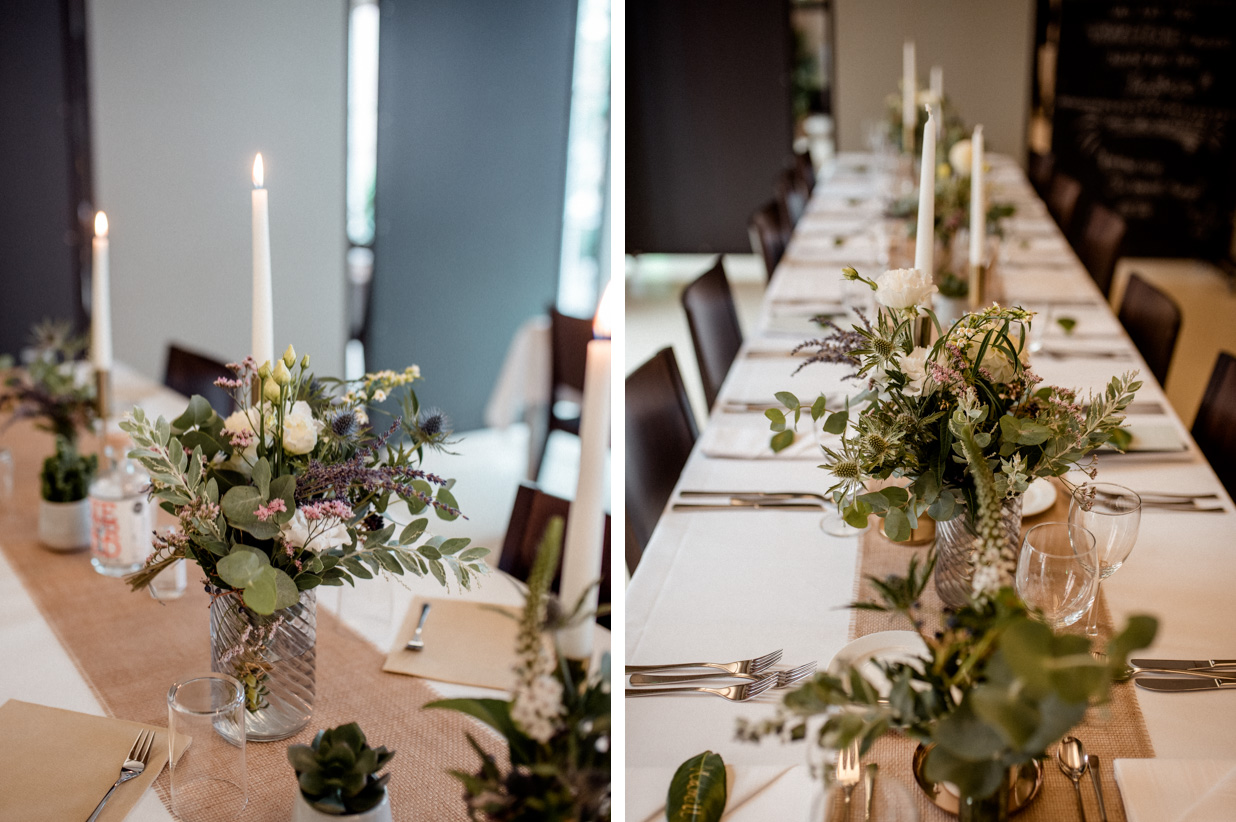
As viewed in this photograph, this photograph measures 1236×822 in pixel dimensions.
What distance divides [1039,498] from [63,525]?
58.2 inches

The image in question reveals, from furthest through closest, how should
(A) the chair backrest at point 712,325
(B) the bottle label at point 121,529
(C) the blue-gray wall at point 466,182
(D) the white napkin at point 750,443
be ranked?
1. (C) the blue-gray wall at point 466,182
2. (A) the chair backrest at point 712,325
3. (D) the white napkin at point 750,443
4. (B) the bottle label at point 121,529

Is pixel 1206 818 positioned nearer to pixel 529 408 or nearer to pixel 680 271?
pixel 529 408

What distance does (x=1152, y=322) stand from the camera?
2502 mm

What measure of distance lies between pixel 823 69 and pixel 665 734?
7782mm

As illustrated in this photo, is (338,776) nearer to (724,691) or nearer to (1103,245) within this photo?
(724,691)

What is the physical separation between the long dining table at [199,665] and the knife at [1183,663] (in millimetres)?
619

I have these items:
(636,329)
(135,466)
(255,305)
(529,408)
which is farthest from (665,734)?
(636,329)

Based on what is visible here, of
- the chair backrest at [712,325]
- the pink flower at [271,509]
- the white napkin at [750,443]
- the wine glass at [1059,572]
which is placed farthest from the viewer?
the chair backrest at [712,325]

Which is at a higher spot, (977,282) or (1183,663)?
(977,282)

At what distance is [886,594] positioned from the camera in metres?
0.73

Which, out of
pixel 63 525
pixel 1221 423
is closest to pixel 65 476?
pixel 63 525

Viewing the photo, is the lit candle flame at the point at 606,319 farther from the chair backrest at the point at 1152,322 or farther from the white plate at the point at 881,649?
the chair backrest at the point at 1152,322

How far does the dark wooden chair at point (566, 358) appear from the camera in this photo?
10.5 ft

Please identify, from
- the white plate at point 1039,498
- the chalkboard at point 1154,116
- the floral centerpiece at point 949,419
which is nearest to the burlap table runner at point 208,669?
the floral centerpiece at point 949,419
